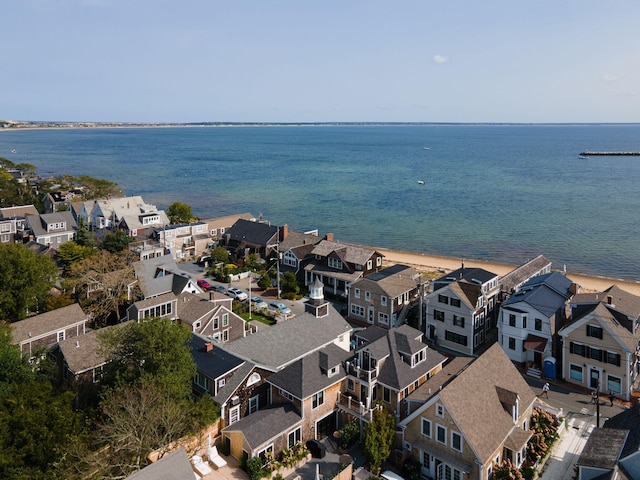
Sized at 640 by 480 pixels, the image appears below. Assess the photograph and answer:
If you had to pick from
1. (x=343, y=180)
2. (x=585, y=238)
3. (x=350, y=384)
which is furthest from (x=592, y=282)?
(x=343, y=180)

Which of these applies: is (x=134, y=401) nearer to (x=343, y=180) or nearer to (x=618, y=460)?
(x=618, y=460)

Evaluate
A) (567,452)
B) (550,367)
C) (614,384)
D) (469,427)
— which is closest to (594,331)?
(614,384)

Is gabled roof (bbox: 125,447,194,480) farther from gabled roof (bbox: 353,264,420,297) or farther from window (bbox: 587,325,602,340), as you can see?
window (bbox: 587,325,602,340)

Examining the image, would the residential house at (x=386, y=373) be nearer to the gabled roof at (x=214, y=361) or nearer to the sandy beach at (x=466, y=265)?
the gabled roof at (x=214, y=361)

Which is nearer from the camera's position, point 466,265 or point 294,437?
point 294,437

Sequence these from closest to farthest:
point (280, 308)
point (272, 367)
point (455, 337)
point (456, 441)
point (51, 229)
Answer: point (456, 441) → point (272, 367) → point (455, 337) → point (280, 308) → point (51, 229)

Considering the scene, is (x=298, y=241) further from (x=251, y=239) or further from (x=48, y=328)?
(x=48, y=328)

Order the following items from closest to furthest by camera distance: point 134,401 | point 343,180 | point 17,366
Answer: point 134,401
point 17,366
point 343,180
